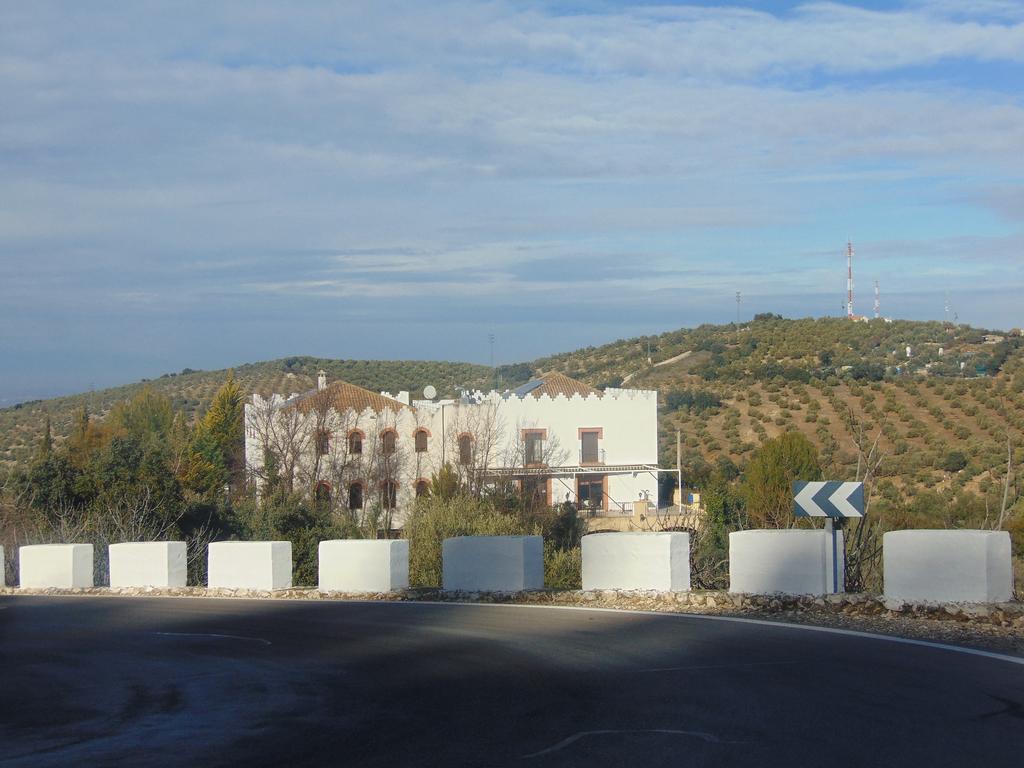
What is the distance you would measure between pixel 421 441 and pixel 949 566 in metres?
51.4

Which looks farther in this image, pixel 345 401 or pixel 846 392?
pixel 846 392

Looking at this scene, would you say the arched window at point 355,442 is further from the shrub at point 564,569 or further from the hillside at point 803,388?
the shrub at point 564,569

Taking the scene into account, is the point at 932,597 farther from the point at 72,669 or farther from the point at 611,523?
the point at 611,523

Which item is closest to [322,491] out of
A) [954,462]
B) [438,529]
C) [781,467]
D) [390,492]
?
[390,492]

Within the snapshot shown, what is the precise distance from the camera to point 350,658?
12227 millimetres

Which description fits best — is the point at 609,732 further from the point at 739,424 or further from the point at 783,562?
the point at 739,424

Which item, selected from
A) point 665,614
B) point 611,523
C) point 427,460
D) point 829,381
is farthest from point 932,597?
point 829,381

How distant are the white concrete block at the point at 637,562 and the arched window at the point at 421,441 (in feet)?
155

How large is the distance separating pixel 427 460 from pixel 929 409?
2754 cm

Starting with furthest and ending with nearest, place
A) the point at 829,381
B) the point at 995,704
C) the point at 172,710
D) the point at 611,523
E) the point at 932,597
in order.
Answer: the point at 829,381
the point at 611,523
the point at 932,597
the point at 172,710
the point at 995,704

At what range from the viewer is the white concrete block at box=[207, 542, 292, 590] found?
1998 centimetres

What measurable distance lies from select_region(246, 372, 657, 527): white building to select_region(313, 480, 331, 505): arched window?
4.8 inches

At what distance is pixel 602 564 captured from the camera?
16.9 meters

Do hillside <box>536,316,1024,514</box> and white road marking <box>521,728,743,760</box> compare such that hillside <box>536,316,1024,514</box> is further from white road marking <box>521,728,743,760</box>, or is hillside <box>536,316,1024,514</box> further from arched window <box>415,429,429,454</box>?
white road marking <box>521,728,743,760</box>
